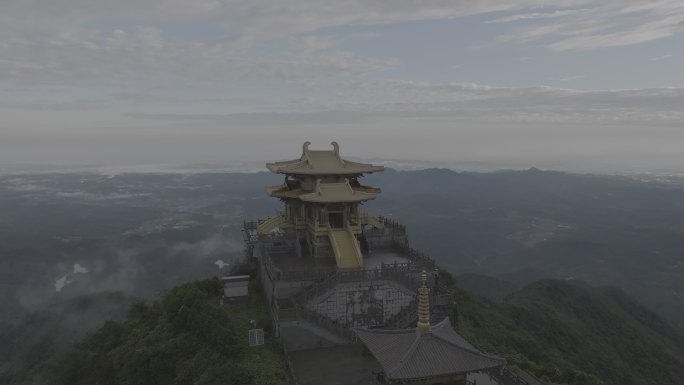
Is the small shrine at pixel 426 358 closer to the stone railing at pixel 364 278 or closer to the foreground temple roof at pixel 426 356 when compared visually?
the foreground temple roof at pixel 426 356

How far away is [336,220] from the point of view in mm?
30000

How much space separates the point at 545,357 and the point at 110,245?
136 meters

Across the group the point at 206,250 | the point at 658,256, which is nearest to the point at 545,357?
the point at 206,250

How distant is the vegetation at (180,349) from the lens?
769 inches

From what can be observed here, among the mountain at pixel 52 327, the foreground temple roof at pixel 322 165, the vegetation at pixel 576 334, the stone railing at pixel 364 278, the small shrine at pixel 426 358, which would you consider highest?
the foreground temple roof at pixel 322 165

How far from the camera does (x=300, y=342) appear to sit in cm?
2256

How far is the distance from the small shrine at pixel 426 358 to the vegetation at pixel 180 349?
4801 millimetres

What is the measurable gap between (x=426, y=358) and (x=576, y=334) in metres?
40.7

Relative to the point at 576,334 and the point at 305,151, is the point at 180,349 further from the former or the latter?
the point at 576,334

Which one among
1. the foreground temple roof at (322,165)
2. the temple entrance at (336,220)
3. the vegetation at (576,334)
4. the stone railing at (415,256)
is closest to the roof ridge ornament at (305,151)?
the foreground temple roof at (322,165)

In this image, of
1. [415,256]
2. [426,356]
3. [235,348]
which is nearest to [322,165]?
[415,256]

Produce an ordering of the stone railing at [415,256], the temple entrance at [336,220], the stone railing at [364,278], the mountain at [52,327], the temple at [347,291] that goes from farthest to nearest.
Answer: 1. the mountain at [52,327]
2. the temple entrance at [336,220]
3. the stone railing at [415,256]
4. the stone railing at [364,278]
5. the temple at [347,291]

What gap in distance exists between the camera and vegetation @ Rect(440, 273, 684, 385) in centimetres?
3262

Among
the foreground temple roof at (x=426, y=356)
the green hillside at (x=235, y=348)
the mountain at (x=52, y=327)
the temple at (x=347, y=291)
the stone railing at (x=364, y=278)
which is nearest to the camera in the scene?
the foreground temple roof at (x=426, y=356)
